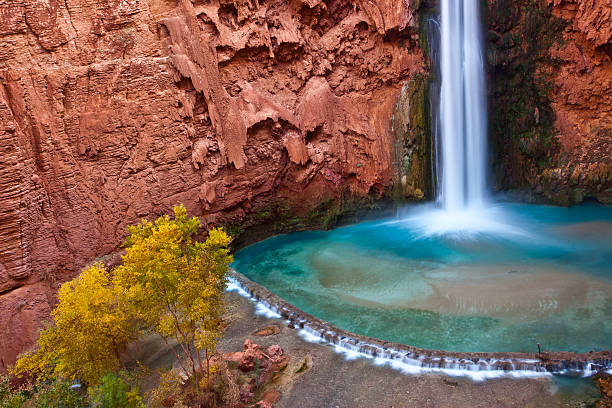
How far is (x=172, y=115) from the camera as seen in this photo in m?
19.2

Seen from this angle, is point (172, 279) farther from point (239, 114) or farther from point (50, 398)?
point (239, 114)

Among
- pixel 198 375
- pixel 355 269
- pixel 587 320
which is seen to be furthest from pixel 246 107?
pixel 587 320

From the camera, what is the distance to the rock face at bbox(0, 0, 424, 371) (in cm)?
1523

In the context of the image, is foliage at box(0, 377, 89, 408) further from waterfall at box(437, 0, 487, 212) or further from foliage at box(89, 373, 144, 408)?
waterfall at box(437, 0, 487, 212)

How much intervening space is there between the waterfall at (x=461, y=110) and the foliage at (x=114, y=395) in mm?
19599

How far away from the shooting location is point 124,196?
18.3 m

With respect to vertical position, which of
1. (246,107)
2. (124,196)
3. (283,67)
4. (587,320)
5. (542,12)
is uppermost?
(542,12)

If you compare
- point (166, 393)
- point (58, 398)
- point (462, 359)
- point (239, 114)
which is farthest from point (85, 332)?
point (239, 114)

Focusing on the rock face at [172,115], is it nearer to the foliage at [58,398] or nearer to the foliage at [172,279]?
the foliage at [58,398]

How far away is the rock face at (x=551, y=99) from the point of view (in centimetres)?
2286

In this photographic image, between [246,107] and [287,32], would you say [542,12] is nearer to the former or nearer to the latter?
[287,32]

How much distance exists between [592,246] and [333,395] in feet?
46.7

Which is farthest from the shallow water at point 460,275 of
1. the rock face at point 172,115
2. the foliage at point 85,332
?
the foliage at point 85,332

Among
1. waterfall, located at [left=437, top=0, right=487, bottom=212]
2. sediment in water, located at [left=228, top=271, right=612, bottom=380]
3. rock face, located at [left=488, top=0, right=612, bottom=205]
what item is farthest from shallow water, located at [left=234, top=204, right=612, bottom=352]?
rock face, located at [left=488, top=0, right=612, bottom=205]
